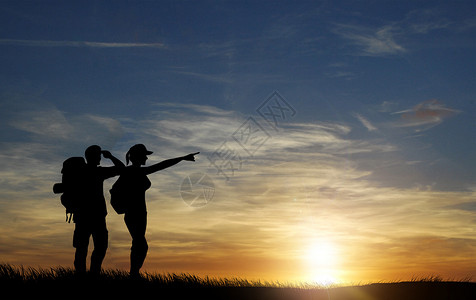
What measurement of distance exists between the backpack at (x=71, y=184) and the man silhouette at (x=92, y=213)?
0.21 ft

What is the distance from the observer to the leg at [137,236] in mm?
11266

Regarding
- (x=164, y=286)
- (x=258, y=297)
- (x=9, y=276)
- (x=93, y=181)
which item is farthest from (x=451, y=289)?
(x=9, y=276)

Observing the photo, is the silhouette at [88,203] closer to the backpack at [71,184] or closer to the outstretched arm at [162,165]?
the backpack at [71,184]

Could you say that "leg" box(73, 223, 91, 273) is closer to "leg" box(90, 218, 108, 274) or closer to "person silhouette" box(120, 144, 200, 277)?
"leg" box(90, 218, 108, 274)

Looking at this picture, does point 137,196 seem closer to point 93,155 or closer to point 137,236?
point 137,236

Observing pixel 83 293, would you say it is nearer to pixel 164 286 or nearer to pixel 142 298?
pixel 142 298

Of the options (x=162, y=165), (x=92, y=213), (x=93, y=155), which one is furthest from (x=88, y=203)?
(x=162, y=165)

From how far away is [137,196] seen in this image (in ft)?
37.0

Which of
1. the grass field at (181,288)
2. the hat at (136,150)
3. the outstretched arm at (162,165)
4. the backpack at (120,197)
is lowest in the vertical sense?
the grass field at (181,288)

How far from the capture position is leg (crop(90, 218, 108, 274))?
11219 millimetres

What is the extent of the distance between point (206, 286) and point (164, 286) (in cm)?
115

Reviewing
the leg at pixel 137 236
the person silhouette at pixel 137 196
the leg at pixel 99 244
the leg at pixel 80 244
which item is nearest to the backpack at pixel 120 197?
the person silhouette at pixel 137 196

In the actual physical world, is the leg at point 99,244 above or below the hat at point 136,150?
below

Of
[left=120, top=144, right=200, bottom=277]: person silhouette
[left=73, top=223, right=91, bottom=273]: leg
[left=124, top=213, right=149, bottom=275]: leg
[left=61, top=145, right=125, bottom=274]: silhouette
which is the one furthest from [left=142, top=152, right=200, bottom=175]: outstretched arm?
[left=73, top=223, right=91, bottom=273]: leg
